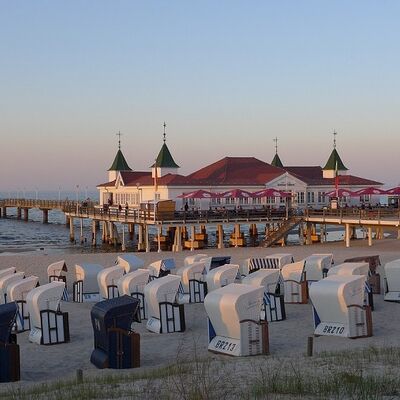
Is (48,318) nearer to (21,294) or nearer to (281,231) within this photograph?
(21,294)

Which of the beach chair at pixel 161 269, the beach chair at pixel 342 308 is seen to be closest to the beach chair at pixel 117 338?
the beach chair at pixel 342 308

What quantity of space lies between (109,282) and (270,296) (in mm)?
5057

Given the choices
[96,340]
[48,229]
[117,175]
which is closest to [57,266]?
[96,340]

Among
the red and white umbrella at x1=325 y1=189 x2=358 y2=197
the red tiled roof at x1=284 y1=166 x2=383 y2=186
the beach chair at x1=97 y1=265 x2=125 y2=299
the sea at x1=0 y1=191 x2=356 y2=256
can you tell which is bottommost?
the sea at x1=0 y1=191 x2=356 y2=256

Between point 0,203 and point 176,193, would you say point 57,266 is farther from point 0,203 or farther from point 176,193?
point 0,203

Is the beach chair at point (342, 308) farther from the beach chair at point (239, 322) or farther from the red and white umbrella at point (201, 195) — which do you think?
the red and white umbrella at point (201, 195)

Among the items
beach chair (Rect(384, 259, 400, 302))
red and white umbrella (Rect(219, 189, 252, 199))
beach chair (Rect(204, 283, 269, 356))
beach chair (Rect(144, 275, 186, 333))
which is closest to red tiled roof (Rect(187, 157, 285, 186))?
→ red and white umbrella (Rect(219, 189, 252, 199))

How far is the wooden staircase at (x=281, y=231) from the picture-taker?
135ft

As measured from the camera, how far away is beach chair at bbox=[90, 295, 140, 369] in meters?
12.4

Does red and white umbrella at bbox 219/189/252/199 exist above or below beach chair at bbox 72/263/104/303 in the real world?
above

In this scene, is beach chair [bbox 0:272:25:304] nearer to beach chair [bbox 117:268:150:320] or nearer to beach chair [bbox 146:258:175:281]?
beach chair [bbox 117:268:150:320]

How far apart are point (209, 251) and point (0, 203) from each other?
70.0 m

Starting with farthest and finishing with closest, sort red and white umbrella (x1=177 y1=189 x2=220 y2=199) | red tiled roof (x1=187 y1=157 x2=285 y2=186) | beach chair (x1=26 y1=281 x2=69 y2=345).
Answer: red tiled roof (x1=187 y1=157 x2=285 y2=186), red and white umbrella (x1=177 y1=189 x2=220 y2=199), beach chair (x1=26 y1=281 x2=69 y2=345)

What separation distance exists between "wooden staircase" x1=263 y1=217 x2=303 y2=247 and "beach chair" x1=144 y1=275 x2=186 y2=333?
2551 cm
